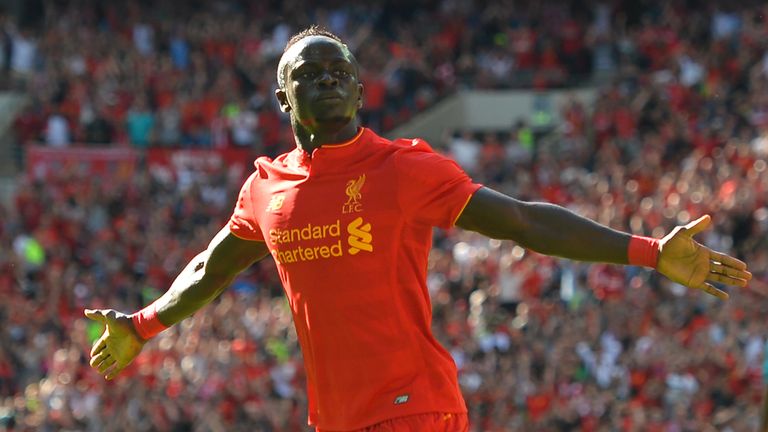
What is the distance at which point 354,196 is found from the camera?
191 inches

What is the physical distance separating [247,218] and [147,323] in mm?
732

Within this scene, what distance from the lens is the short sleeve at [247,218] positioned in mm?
5234

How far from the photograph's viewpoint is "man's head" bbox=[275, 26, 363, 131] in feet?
16.1

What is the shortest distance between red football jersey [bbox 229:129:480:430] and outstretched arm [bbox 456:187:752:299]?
0.09 meters

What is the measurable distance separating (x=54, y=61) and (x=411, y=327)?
18.4m

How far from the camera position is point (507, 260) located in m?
15.2

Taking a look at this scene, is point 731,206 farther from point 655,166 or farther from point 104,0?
point 104,0

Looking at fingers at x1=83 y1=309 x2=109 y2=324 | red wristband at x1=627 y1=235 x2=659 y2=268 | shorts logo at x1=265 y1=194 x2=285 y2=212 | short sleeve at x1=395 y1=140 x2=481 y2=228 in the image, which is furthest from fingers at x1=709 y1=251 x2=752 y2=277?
fingers at x1=83 y1=309 x2=109 y2=324

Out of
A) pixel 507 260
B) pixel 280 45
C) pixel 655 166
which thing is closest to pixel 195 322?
pixel 507 260

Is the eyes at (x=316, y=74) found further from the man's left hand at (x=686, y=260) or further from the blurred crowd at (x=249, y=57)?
the blurred crowd at (x=249, y=57)

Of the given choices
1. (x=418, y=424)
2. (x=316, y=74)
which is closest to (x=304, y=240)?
(x=316, y=74)

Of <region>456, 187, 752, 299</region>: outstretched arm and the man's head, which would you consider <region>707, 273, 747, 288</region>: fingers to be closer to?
<region>456, 187, 752, 299</region>: outstretched arm

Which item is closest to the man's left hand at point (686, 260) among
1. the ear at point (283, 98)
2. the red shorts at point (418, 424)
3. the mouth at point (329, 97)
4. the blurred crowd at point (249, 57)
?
the red shorts at point (418, 424)

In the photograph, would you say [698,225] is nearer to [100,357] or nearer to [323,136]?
[323,136]
